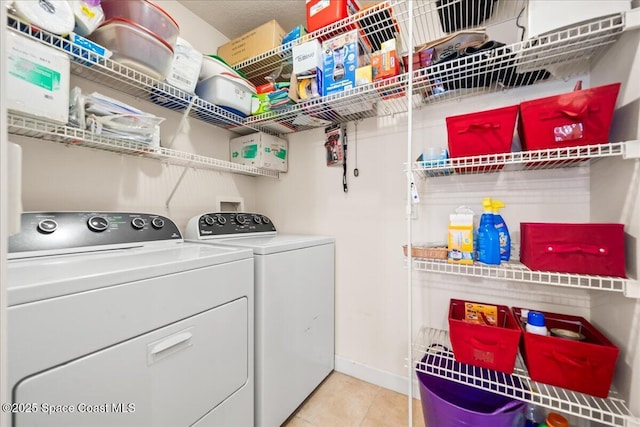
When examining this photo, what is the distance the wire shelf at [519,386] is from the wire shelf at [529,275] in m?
0.42

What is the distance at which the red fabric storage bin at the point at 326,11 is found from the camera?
1383 mm

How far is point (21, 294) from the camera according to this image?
57 cm

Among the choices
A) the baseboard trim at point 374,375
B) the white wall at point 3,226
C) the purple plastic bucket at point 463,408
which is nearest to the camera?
the white wall at point 3,226

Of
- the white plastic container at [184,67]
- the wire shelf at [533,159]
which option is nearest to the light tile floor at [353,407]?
the wire shelf at [533,159]

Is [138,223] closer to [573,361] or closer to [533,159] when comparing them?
[533,159]

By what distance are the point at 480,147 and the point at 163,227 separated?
161 cm

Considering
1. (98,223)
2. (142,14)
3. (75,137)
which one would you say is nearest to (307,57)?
(142,14)

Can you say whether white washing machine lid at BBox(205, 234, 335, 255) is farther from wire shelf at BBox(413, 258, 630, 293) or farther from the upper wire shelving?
the upper wire shelving

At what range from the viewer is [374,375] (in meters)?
1.71

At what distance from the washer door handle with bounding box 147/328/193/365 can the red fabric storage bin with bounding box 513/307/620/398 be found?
1.33 m

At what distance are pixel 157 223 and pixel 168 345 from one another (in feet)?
2.33

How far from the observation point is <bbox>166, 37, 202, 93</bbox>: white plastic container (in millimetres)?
1322

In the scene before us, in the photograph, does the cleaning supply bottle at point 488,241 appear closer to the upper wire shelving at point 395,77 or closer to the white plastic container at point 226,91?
the upper wire shelving at point 395,77

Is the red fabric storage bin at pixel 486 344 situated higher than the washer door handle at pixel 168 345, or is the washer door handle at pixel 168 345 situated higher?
the washer door handle at pixel 168 345
